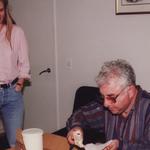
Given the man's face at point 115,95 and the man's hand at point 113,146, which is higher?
the man's face at point 115,95

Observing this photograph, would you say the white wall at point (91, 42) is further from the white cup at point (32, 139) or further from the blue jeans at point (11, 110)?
the white cup at point (32, 139)

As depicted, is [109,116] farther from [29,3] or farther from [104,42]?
[29,3]

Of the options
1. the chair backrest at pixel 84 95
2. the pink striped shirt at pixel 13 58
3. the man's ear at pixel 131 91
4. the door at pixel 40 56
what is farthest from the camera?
the door at pixel 40 56

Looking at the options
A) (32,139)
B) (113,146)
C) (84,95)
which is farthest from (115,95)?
(84,95)

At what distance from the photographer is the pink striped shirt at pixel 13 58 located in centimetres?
281

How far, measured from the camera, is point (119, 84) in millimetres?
1869

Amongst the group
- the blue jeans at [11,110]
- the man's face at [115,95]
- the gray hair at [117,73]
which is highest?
the gray hair at [117,73]

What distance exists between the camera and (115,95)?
1892 mm

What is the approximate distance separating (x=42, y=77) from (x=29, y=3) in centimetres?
83

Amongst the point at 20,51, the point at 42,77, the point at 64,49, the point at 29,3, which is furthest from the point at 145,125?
the point at 29,3

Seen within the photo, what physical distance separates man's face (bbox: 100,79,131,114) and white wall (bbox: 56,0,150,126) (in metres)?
1.04

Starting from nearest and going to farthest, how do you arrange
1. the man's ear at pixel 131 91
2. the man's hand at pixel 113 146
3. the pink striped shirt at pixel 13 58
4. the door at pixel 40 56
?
the man's hand at pixel 113 146 < the man's ear at pixel 131 91 < the pink striped shirt at pixel 13 58 < the door at pixel 40 56

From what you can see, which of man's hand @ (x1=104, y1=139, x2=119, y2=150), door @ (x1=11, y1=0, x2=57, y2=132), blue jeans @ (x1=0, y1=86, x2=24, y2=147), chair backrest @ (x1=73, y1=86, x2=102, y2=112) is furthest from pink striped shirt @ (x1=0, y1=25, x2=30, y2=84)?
man's hand @ (x1=104, y1=139, x2=119, y2=150)

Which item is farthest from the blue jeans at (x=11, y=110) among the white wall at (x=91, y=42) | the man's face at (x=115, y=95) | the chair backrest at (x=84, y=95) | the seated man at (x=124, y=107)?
the man's face at (x=115, y=95)
